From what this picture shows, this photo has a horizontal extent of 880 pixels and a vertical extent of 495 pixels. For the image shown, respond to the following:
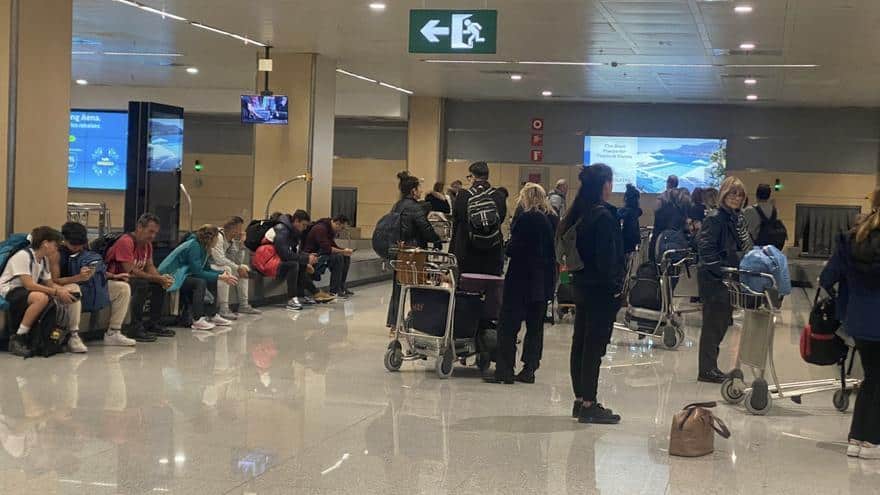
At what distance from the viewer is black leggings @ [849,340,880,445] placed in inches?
254

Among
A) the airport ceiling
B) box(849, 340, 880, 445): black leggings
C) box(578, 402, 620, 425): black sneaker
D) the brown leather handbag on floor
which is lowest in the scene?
box(578, 402, 620, 425): black sneaker

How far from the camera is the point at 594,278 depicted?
23.7ft

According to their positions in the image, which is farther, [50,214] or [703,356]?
[50,214]

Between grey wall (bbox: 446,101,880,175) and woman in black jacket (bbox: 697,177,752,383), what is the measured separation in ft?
68.7

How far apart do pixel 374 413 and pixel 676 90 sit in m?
19.3

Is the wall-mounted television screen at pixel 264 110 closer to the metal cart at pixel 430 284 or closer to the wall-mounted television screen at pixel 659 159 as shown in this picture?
the metal cart at pixel 430 284

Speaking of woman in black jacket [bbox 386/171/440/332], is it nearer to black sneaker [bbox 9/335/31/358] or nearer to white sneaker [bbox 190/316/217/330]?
white sneaker [bbox 190/316/217/330]

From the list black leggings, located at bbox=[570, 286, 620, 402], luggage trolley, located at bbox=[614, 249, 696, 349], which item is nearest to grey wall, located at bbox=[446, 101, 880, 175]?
luggage trolley, located at bbox=[614, 249, 696, 349]

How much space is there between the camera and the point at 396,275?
973 centimetres

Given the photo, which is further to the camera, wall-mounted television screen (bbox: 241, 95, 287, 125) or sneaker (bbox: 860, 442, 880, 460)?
wall-mounted television screen (bbox: 241, 95, 287, 125)

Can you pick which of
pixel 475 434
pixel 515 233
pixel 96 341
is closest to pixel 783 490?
pixel 475 434

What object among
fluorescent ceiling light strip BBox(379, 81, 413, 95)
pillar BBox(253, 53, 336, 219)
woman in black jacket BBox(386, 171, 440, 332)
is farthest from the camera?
fluorescent ceiling light strip BBox(379, 81, 413, 95)

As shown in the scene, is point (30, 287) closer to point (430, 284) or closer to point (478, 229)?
point (430, 284)

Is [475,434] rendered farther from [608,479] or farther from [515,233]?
[515,233]
